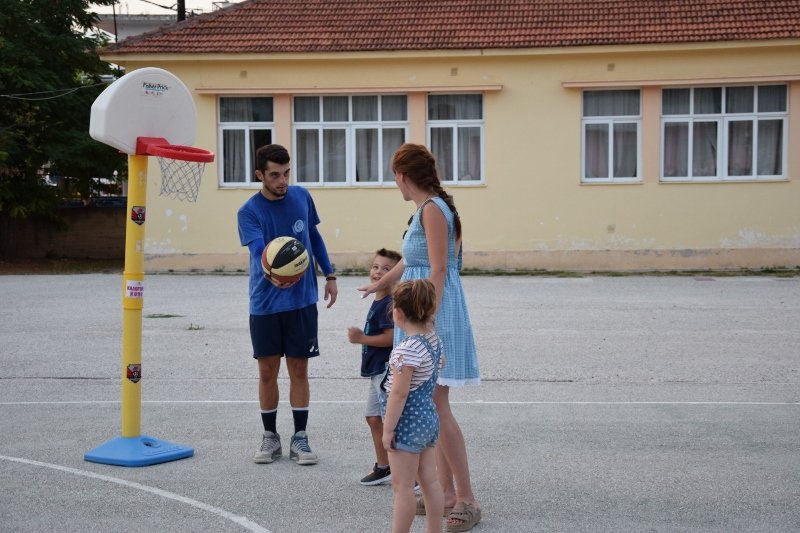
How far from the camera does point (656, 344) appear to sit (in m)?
12.5

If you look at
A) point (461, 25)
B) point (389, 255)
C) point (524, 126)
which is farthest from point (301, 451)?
point (461, 25)

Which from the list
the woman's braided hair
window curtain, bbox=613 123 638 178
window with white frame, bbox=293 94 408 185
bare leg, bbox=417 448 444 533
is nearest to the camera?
bare leg, bbox=417 448 444 533

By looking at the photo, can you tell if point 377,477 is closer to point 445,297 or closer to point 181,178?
point 445,297

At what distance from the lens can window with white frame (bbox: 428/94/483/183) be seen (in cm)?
2469

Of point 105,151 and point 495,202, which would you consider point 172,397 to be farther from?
point 105,151

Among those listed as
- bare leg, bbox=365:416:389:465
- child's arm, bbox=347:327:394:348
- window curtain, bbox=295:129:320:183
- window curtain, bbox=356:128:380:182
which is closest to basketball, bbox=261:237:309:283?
child's arm, bbox=347:327:394:348

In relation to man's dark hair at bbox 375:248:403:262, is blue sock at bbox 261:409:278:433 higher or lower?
lower

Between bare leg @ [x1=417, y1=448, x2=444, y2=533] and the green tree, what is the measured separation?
2417 centimetres

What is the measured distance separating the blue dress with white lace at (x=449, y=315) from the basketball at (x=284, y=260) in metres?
1.17

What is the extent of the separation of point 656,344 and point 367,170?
13.6 meters

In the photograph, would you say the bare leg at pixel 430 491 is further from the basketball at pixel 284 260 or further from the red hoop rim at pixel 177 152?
the red hoop rim at pixel 177 152

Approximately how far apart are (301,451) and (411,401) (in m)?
2.17

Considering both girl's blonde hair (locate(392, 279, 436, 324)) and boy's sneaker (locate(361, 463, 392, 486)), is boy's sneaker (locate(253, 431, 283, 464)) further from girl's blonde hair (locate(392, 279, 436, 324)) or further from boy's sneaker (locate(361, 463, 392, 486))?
girl's blonde hair (locate(392, 279, 436, 324))

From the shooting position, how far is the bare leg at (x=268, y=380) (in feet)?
23.1
